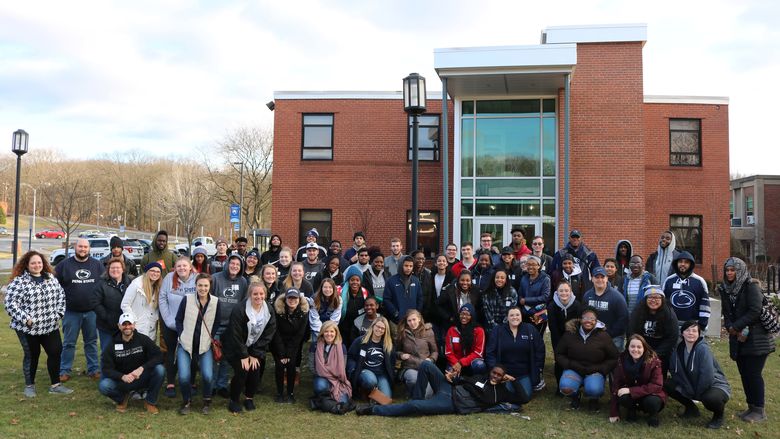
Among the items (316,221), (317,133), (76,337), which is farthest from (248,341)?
(317,133)

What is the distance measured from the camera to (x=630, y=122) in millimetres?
15875

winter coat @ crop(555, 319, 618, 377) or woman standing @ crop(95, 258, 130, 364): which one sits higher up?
woman standing @ crop(95, 258, 130, 364)

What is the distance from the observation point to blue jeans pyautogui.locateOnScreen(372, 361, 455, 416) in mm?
6480

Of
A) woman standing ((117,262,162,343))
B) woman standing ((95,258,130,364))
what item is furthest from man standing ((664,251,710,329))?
woman standing ((95,258,130,364))

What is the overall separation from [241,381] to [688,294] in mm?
5422

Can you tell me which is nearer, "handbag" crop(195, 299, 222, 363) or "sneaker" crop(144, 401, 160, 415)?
"sneaker" crop(144, 401, 160, 415)

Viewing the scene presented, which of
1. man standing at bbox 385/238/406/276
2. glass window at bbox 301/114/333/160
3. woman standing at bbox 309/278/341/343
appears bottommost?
woman standing at bbox 309/278/341/343

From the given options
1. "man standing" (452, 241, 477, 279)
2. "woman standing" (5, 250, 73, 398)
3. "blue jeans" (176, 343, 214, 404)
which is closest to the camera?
"blue jeans" (176, 343, 214, 404)

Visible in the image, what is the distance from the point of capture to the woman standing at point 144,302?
6.74 meters

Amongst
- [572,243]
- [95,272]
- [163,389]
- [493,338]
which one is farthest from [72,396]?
[572,243]

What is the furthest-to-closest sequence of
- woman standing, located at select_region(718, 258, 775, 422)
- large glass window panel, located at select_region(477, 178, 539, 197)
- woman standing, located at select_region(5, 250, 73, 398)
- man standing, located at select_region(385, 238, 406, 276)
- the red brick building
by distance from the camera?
large glass window panel, located at select_region(477, 178, 539, 197)
the red brick building
man standing, located at select_region(385, 238, 406, 276)
woman standing, located at select_region(5, 250, 73, 398)
woman standing, located at select_region(718, 258, 775, 422)

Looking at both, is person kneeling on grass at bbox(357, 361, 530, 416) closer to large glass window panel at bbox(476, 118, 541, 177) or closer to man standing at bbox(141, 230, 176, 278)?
man standing at bbox(141, 230, 176, 278)

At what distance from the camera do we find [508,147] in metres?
16.5

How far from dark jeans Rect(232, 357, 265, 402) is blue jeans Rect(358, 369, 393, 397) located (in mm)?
1266
